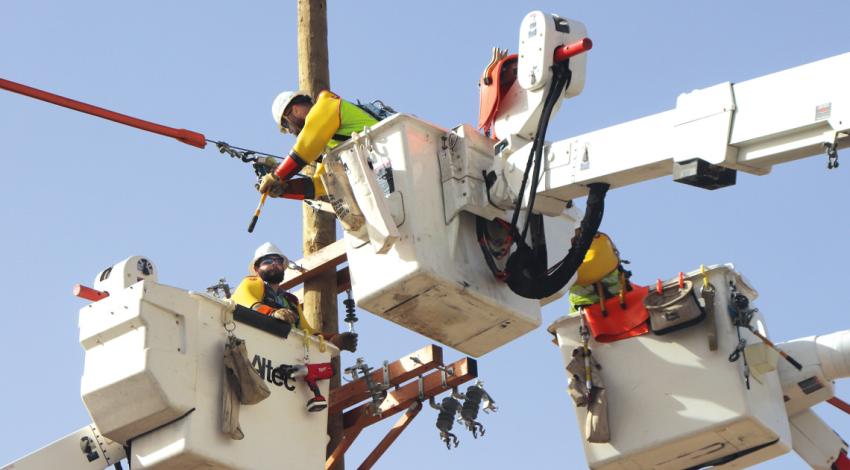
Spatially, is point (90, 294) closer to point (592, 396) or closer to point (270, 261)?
point (270, 261)

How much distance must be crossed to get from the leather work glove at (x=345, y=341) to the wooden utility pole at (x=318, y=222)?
0.95 feet

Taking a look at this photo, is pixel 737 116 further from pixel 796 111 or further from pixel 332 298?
pixel 332 298

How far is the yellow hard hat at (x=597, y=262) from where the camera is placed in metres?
13.2

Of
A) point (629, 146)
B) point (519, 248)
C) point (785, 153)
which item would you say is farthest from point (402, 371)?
point (785, 153)

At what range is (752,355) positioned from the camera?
1270 centimetres

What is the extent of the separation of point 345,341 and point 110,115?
226 cm

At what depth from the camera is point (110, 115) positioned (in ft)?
41.0

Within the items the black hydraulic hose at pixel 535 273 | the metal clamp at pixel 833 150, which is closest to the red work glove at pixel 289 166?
the black hydraulic hose at pixel 535 273

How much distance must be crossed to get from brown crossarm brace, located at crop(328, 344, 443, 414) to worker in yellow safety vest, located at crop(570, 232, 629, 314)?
41.1 inches

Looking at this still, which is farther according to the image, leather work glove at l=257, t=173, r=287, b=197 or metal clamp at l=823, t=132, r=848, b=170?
leather work glove at l=257, t=173, r=287, b=197

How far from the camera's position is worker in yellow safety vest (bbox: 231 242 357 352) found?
13.0 meters

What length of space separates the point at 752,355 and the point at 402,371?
7.22 ft

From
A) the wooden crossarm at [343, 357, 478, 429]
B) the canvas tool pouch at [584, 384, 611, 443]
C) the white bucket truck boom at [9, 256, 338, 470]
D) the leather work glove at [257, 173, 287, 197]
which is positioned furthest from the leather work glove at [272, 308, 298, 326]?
the canvas tool pouch at [584, 384, 611, 443]

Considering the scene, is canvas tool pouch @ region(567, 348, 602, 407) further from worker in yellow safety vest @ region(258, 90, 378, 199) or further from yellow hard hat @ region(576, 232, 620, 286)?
worker in yellow safety vest @ region(258, 90, 378, 199)
